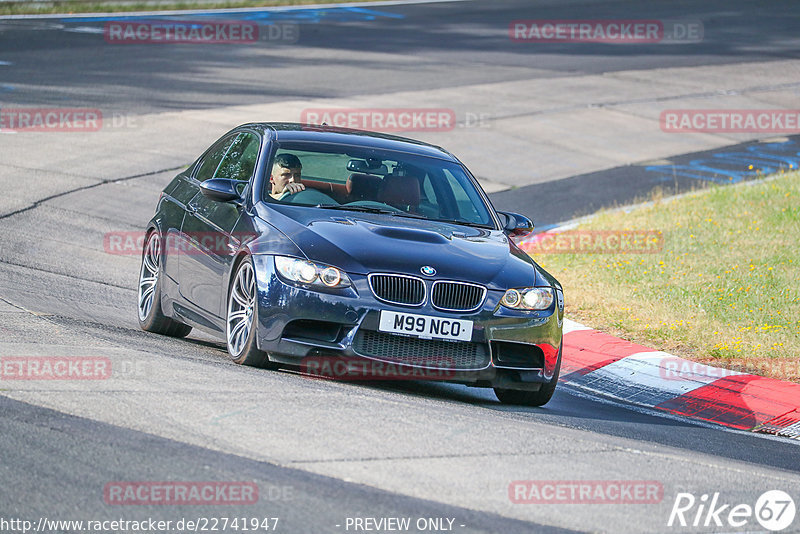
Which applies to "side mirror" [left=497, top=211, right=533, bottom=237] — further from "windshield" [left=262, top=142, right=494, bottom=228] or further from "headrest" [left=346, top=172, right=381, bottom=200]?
"headrest" [left=346, top=172, right=381, bottom=200]

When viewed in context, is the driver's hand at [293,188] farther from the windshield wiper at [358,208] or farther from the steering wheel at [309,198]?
the windshield wiper at [358,208]

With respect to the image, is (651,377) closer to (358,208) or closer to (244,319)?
(358,208)

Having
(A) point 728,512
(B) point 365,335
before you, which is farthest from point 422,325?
(A) point 728,512

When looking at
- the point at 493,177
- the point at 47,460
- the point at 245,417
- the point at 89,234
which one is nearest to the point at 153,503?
the point at 47,460

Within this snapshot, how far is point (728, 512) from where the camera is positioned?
5270 mm

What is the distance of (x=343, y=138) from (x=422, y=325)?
2.15 meters

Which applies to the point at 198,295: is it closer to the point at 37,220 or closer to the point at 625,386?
the point at 625,386

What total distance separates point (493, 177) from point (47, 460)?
43.4 ft

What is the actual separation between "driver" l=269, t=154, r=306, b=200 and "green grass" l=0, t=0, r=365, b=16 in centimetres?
2393

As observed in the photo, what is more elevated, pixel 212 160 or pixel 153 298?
pixel 212 160

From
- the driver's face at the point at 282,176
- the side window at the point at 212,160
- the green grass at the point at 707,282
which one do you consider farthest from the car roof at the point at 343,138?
the green grass at the point at 707,282

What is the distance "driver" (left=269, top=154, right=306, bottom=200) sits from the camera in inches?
320

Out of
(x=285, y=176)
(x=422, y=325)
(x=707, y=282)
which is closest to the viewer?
(x=422, y=325)

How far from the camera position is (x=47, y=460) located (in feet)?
16.3
